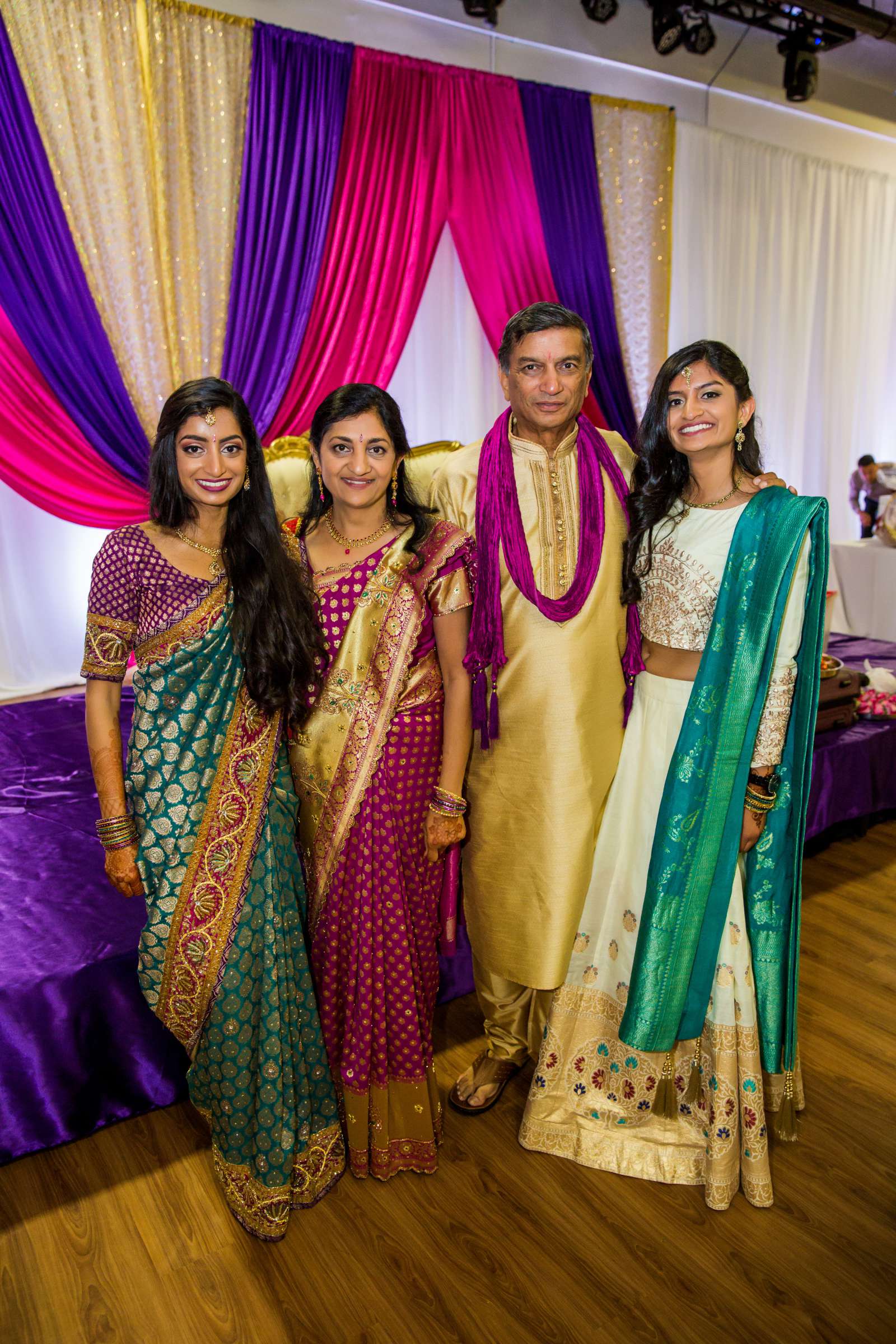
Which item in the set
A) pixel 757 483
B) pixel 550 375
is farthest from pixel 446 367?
pixel 757 483

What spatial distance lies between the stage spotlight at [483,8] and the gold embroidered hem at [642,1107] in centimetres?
457

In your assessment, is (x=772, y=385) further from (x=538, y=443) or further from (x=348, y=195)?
(x=538, y=443)

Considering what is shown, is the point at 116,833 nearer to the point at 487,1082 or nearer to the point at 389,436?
the point at 389,436

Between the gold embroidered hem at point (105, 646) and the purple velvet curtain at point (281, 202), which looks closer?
the gold embroidered hem at point (105, 646)

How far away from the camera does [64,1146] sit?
1.82m

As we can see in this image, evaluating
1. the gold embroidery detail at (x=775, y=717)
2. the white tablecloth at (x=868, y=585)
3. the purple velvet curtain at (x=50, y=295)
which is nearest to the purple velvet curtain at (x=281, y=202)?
the purple velvet curtain at (x=50, y=295)

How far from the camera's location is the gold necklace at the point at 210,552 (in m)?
1.55

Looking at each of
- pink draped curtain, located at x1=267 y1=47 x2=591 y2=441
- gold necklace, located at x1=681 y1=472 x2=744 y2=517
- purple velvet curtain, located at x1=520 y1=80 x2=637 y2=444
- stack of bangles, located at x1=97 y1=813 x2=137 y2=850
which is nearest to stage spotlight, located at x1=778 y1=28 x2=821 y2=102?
purple velvet curtain, located at x1=520 y1=80 x2=637 y2=444

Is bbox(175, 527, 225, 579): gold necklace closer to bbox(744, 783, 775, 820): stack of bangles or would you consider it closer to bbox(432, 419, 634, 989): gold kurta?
bbox(432, 419, 634, 989): gold kurta

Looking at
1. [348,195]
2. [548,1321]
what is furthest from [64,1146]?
[348,195]

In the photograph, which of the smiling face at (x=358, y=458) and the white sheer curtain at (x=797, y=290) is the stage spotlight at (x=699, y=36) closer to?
the white sheer curtain at (x=797, y=290)

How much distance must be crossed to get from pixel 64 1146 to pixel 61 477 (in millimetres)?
2778

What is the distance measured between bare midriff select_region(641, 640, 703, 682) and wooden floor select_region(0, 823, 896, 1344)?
0.95 meters

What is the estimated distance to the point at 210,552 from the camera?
1.57m
